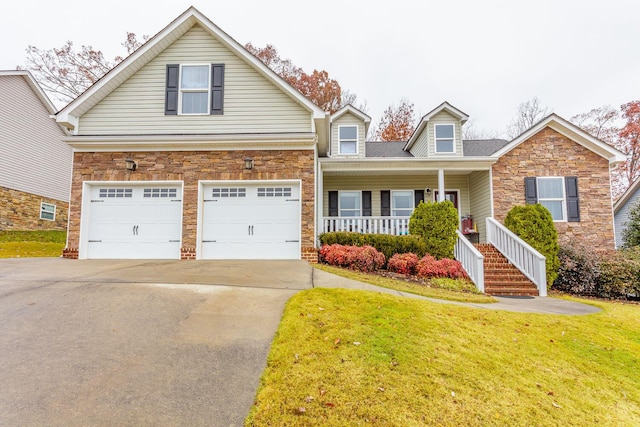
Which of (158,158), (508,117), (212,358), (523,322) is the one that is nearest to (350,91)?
(508,117)

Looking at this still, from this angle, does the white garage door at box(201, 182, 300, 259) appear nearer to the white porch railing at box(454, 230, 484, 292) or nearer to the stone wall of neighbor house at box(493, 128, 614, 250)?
the white porch railing at box(454, 230, 484, 292)

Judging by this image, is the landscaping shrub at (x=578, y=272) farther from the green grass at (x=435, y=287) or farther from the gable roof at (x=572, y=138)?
the gable roof at (x=572, y=138)

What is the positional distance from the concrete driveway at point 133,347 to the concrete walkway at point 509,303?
87 cm

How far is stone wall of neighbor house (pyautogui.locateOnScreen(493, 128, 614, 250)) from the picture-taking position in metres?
12.1

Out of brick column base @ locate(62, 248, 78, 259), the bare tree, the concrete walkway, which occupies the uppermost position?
the bare tree

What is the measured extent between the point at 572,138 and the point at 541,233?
561cm

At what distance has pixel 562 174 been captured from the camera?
12461mm

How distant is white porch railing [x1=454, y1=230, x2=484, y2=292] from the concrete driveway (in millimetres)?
4996

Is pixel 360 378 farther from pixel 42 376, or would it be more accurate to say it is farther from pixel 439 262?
pixel 439 262

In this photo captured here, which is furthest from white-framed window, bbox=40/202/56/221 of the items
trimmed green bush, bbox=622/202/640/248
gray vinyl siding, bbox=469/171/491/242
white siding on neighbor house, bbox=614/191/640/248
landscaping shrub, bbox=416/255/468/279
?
white siding on neighbor house, bbox=614/191/640/248

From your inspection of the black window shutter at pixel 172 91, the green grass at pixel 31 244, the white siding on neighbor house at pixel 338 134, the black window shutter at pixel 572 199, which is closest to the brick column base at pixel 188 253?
the black window shutter at pixel 172 91

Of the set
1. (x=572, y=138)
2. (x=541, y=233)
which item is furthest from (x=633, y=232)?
(x=541, y=233)

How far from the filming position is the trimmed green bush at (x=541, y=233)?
9.39 meters

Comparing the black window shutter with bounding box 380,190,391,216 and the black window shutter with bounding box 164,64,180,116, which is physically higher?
the black window shutter with bounding box 164,64,180,116
